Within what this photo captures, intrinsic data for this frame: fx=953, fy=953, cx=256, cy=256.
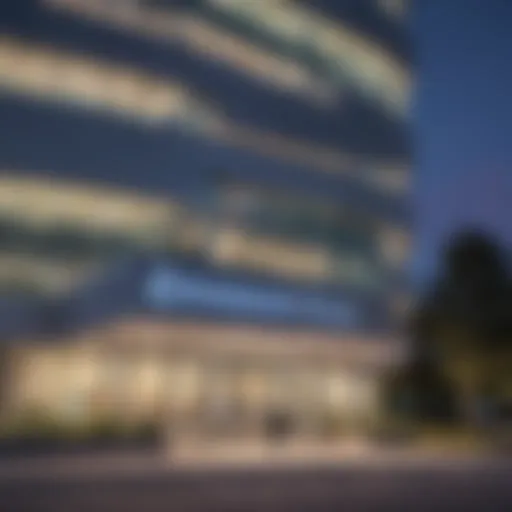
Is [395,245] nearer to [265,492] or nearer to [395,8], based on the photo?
[395,8]

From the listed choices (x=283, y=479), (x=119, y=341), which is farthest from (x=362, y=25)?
(x=283, y=479)

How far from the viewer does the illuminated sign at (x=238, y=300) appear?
104 ft

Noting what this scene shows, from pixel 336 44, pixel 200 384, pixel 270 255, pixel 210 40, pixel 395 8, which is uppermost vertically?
pixel 395 8

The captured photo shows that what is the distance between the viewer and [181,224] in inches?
1355

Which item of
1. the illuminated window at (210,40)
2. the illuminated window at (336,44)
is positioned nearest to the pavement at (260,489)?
the illuminated window at (210,40)

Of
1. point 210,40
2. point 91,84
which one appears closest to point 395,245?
point 210,40

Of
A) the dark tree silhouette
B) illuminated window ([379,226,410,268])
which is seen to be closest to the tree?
the dark tree silhouette

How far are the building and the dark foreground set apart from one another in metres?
11.2

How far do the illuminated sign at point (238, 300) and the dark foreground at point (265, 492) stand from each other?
12845 millimetres

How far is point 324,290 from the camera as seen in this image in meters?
39.2

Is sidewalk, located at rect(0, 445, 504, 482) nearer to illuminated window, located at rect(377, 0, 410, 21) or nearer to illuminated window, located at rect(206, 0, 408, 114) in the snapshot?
illuminated window, located at rect(206, 0, 408, 114)

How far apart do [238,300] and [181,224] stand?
11.4 feet

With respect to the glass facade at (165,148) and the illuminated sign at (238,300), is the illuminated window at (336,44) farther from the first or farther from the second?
the illuminated sign at (238,300)

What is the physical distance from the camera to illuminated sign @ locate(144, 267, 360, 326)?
1250 inches
